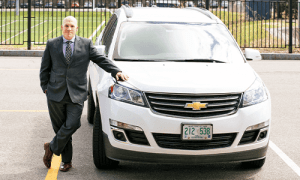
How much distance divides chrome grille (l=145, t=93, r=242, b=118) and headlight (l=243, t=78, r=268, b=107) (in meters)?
0.20

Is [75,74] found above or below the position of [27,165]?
above

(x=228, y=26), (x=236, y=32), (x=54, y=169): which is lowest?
(x=54, y=169)

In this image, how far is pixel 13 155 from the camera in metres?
5.50

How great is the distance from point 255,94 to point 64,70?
1951mm

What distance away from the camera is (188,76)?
4660mm

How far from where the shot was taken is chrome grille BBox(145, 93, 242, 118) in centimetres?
434

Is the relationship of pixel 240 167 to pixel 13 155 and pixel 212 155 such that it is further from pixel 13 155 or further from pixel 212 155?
pixel 13 155

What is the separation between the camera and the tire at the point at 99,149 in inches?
190

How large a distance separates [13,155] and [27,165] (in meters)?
0.44

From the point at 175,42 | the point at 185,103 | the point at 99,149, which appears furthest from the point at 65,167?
the point at 175,42

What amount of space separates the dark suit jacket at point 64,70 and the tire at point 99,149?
303 mm

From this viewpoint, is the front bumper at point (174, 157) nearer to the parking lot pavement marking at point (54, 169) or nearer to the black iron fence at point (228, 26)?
the parking lot pavement marking at point (54, 169)

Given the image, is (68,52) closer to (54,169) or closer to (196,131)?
(54,169)

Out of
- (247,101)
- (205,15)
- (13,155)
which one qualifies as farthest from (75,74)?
(205,15)
